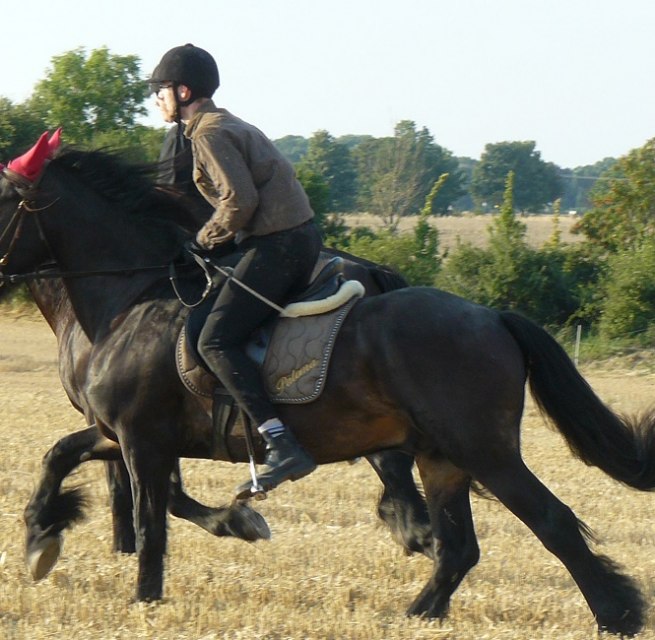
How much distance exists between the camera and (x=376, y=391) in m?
5.80

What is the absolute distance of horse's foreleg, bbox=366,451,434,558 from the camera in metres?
7.05

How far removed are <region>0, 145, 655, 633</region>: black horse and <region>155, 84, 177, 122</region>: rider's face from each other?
1.83 ft

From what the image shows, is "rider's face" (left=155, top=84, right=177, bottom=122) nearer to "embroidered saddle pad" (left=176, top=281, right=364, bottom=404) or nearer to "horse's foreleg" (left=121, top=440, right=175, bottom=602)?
"embroidered saddle pad" (left=176, top=281, right=364, bottom=404)

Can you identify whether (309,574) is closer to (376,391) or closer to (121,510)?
(121,510)

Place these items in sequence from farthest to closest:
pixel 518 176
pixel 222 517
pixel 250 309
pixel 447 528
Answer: pixel 518 176
pixel 222 517
pixel 447 528
pixel 250 309

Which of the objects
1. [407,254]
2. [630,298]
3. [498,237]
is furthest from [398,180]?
[630,298]

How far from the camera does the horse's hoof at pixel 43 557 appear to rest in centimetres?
638

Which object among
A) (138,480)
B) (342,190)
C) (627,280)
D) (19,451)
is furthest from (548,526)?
(342,190)

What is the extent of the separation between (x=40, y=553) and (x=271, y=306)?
6.15ft

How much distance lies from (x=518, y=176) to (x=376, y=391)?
317 feet

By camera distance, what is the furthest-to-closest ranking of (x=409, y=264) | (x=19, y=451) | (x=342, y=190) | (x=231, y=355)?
(x=342, y=190) → (x=409, y=264) → (x=19, y=451) → (x=231, y=355)

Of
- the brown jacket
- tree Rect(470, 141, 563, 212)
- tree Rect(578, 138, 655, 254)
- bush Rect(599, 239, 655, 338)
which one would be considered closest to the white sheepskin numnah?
the brown jacket

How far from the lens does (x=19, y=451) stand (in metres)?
10.5

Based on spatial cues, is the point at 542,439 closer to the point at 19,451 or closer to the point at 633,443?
the point at 19,451
